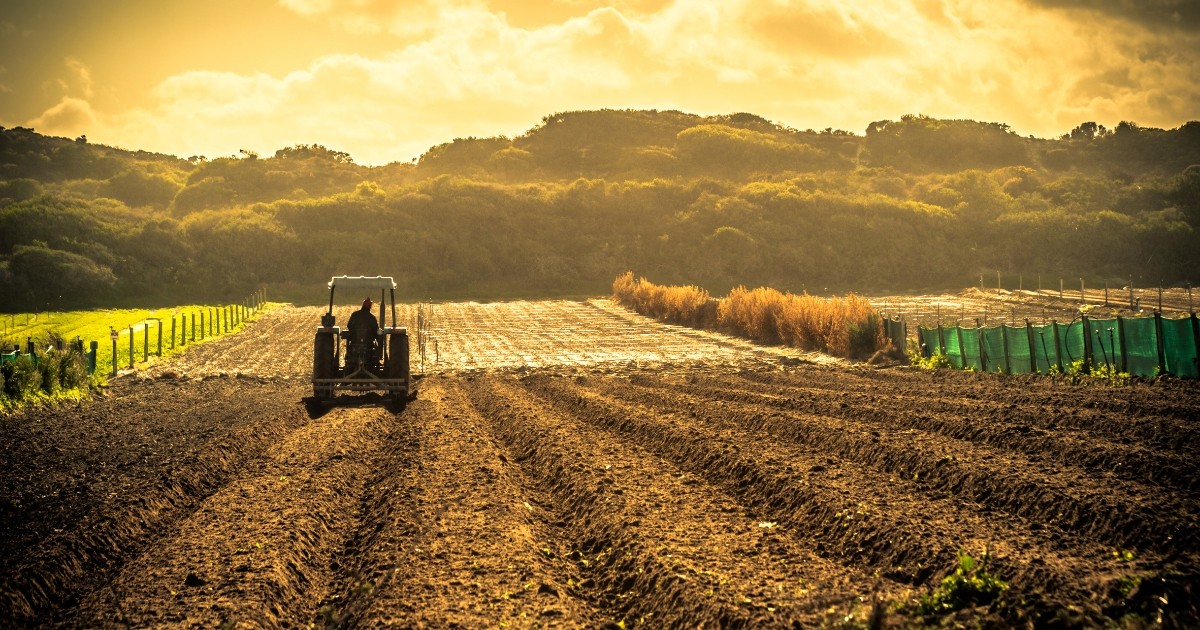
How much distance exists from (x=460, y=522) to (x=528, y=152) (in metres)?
130

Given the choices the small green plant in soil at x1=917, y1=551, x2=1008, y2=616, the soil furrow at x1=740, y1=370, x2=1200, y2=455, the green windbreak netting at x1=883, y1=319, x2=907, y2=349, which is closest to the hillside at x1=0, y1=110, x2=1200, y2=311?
the green windbreak netting at x1=883, y1=319, x2=907, y2=349

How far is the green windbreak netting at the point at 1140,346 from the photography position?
59.7 feet

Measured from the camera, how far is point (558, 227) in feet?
282

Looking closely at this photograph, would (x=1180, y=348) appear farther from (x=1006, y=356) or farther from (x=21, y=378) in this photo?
(x=21, y=378)

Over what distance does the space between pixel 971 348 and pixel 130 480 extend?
18628 mm

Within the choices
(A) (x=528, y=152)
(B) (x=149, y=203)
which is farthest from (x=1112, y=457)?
(A) (x=528, y=152)

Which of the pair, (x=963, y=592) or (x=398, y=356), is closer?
(x=963, y=592)

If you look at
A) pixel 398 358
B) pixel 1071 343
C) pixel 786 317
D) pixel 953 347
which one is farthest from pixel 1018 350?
pixel 398 358

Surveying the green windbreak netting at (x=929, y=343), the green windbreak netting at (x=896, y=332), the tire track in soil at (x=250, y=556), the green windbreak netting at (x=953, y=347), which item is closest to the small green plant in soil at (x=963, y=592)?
the tire track in soil at (x=250, y=556)

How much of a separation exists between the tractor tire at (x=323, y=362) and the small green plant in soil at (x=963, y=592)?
43.2 feet

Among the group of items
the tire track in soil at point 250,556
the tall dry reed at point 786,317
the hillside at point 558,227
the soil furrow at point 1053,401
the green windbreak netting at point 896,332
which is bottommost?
the tire track in soil at point 250,556

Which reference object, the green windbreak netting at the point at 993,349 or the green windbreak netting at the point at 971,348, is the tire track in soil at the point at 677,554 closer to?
the green windbreak netting at the point at 993,349

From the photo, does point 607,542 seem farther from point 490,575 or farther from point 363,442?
point 363,442

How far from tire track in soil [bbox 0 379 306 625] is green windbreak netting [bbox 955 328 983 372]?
15.3 metres
